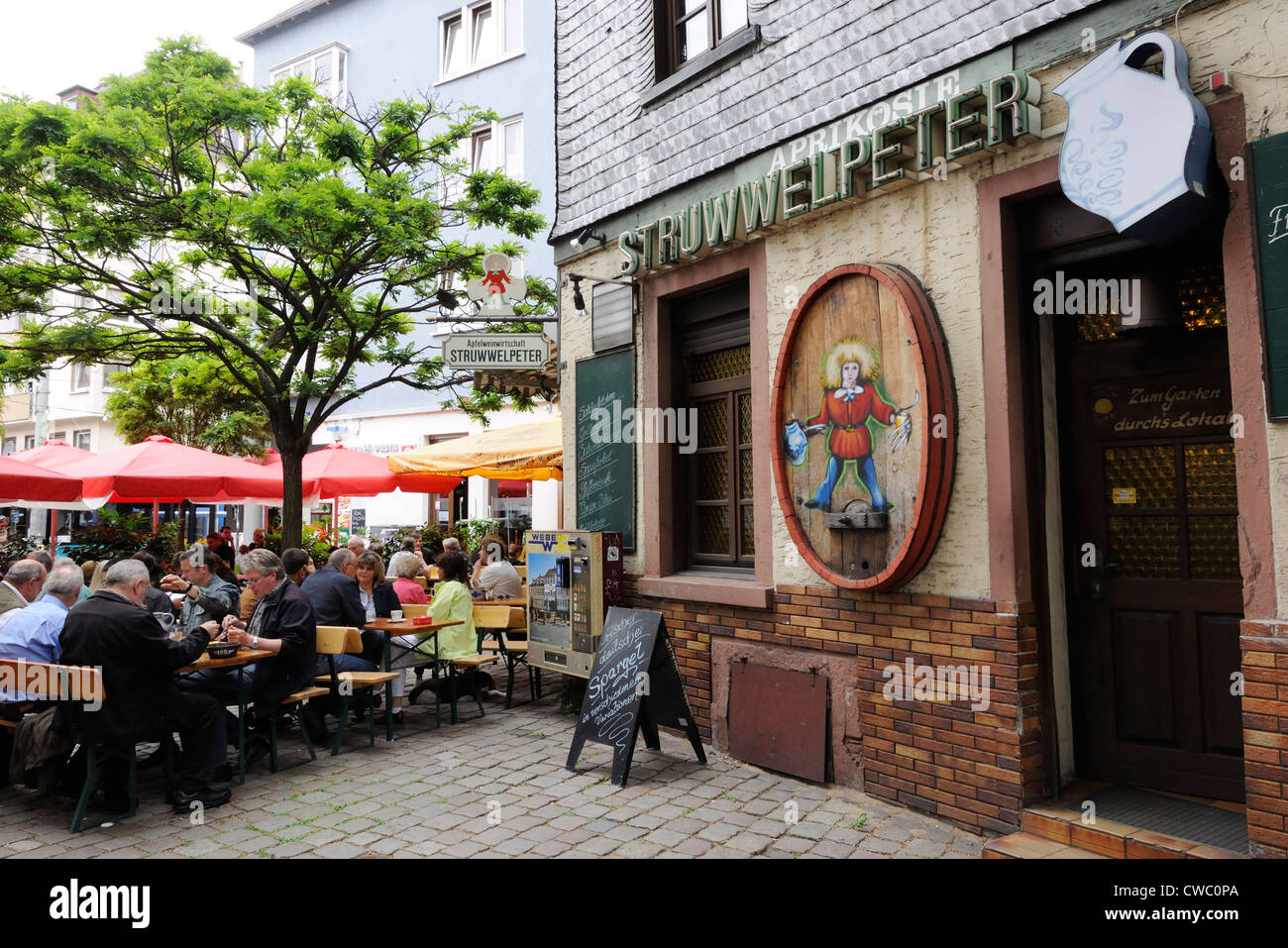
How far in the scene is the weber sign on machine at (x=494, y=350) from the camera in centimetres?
767

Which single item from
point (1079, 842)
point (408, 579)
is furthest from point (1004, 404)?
point (408, 579)

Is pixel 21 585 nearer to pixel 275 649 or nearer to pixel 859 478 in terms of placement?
pixel 275 649

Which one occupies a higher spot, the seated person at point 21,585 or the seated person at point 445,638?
the seated person at point 21,585

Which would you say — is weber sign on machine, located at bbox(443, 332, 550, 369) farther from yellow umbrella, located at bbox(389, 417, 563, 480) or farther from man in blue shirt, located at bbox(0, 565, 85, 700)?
man in blue shirt, located at bbox(0, 565, 85, 700)

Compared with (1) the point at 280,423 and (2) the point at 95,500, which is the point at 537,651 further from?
(2) the point at 95,500

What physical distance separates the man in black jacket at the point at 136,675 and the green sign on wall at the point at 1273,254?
18.6 feet

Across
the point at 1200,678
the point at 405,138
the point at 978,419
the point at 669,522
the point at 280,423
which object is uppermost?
the point at 405,138

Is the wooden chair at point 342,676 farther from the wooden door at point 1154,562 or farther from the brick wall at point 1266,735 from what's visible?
the brick wall at point 1266,735

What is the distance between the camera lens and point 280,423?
37.6ft

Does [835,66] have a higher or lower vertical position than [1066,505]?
higher

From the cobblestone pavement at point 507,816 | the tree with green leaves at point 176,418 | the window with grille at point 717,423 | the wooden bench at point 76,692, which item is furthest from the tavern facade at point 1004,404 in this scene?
the tree with green leaves at point 176,418

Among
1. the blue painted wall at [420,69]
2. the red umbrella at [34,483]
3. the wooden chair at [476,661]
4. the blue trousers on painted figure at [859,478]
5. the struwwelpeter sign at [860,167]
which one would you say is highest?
the blue painted wall at [420,69]

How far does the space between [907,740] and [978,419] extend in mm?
1879

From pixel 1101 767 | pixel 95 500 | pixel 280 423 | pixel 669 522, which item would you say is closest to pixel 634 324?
pixel 669 522
